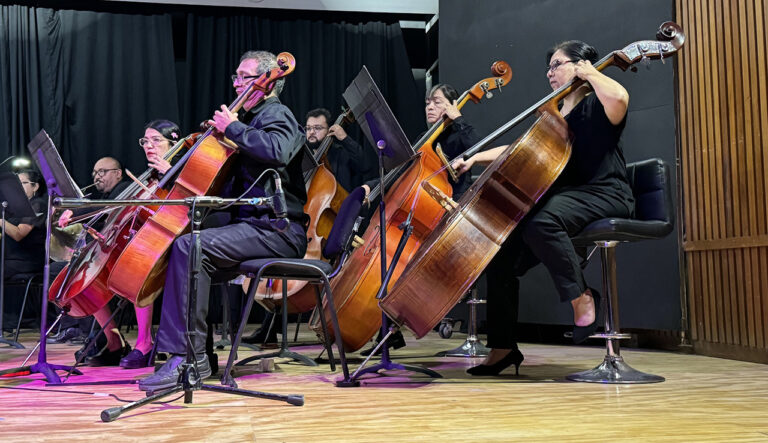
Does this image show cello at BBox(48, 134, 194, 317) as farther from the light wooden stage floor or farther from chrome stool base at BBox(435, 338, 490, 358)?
chrome stool base at BBox(435, 338, 490, 358)

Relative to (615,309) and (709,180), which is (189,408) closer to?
(615,309)

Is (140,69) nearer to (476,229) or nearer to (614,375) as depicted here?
(476,229)

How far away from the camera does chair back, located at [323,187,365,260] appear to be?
309 centimetres

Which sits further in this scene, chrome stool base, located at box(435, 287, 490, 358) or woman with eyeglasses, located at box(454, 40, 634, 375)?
chrome stool base, located at box(435, 287, 490, 358)

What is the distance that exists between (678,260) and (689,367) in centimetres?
101

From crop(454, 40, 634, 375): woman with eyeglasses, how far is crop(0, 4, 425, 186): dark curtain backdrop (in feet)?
14.3

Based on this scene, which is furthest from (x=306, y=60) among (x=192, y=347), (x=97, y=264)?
(x=192, y=347)

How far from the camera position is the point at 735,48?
12.4 feet

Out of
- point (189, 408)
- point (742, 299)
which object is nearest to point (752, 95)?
point (742, 299)

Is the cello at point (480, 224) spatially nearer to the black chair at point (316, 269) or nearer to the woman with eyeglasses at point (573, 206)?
the woman with eyeglasses at point (573, 206)

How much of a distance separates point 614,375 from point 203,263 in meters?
1.62

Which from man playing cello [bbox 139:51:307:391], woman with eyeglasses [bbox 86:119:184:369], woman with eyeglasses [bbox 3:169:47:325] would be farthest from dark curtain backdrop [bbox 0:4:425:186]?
man playing cello [bbox 139:51:307:391]

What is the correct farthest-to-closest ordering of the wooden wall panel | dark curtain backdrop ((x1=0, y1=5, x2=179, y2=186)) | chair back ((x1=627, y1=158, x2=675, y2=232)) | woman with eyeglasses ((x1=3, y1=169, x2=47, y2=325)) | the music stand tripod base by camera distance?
dark curtain backdrop ((x1=0, y1=5, x2=179, y2=186)) → woman with eyeglasses ((x1=3, y1=169, x2=47, y2=325)) → the wooden wall panel → chair back ((x1=627, y1=158, x2=675, y2=232)) → the music stand tripod base

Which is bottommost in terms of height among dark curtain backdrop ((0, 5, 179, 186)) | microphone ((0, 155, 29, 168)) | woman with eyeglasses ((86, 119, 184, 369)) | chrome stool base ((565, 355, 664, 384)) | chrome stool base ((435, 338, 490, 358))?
chrome stool base ((435, 338, 490, 358))
